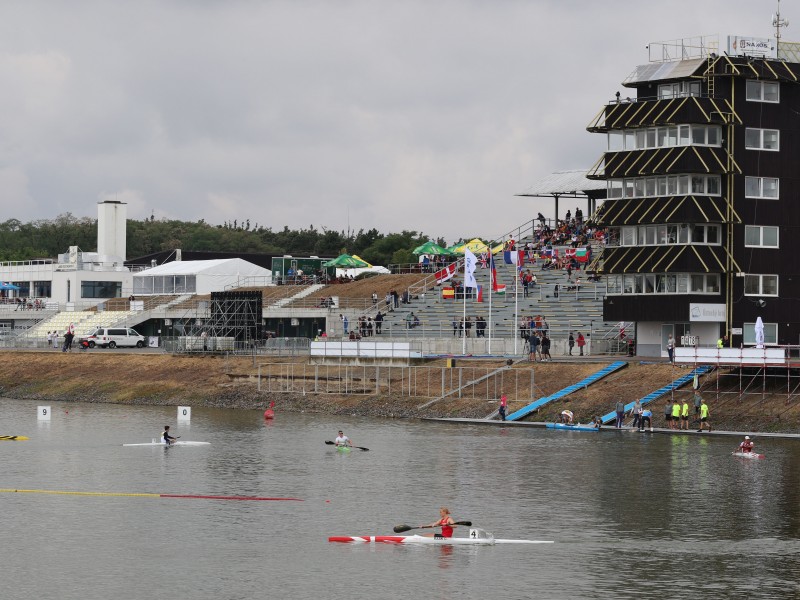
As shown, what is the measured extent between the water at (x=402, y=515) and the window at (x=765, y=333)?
59.7 feet

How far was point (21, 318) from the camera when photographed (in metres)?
158

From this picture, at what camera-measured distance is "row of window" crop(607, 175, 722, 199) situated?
9238 cm

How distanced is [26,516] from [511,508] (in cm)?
1854

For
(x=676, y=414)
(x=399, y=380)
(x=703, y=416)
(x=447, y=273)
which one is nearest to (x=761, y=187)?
(x=676, y=414)

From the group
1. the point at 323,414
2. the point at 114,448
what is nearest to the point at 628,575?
the point at 114,448

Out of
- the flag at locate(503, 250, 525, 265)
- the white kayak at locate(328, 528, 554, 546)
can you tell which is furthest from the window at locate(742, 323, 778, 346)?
the white kayak at locate(328, 528, 554, 546)

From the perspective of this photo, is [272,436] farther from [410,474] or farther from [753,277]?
[753,277]

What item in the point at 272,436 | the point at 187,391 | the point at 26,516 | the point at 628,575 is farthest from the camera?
the point at 187,391

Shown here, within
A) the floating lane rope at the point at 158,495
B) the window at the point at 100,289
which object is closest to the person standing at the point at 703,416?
the floating lane rope at the point at 158,495

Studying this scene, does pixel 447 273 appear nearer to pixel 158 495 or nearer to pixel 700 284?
pixel 700 284

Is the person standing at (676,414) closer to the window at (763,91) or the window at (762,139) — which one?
the window at (762,139)

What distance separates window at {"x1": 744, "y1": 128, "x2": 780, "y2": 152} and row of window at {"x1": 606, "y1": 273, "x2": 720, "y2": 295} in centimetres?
909

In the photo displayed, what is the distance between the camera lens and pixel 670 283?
93.4m

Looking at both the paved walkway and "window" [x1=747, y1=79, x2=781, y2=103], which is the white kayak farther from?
"window" [x1=747, y1=79, x2=781, y2=103]
